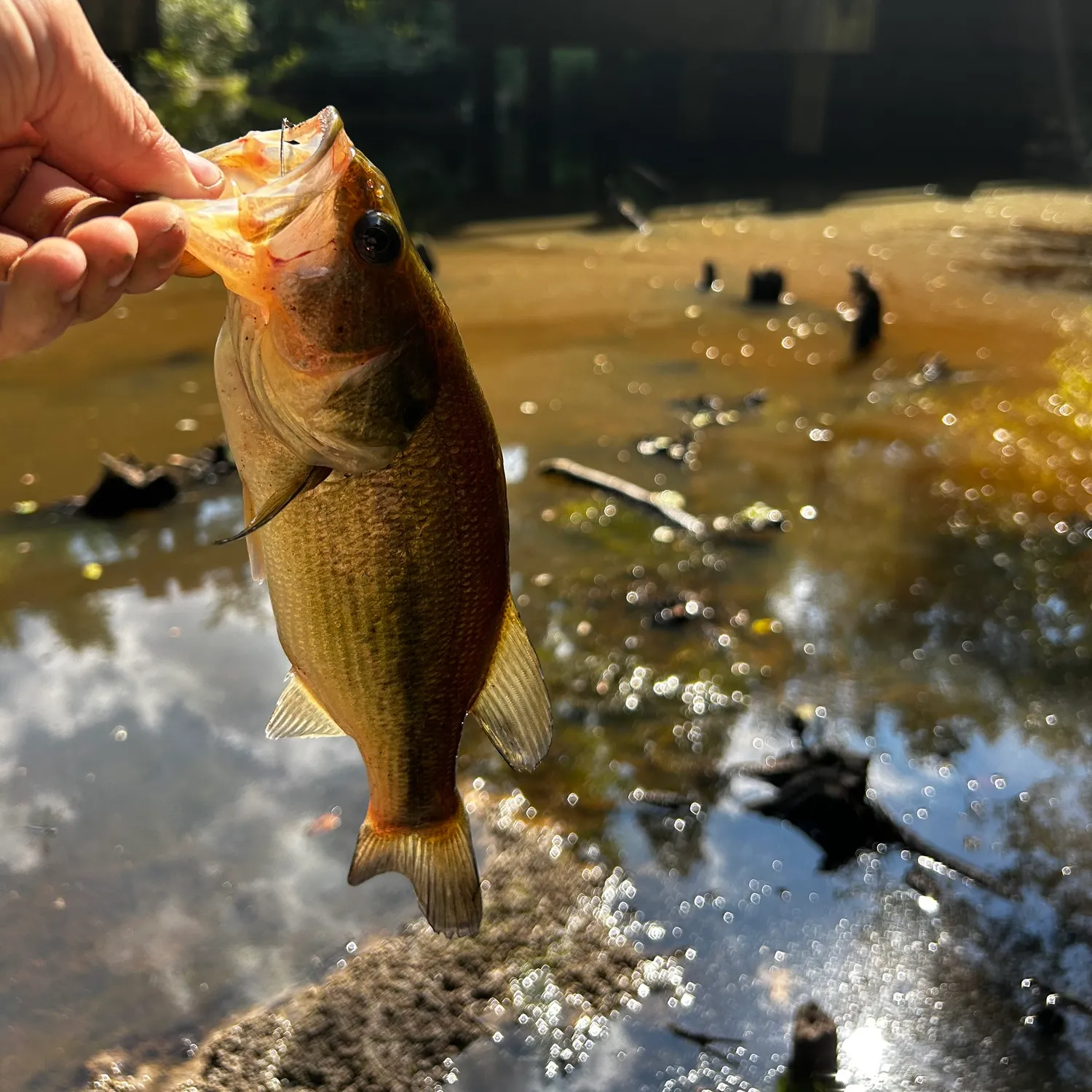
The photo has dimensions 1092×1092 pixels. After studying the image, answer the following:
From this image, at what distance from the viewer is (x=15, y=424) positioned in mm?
9531

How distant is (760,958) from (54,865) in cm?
314

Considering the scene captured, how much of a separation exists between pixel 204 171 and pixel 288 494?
81cm

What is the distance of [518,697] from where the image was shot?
2.14 m

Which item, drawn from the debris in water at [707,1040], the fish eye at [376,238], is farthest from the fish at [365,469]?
the debris in water at [707,1040]

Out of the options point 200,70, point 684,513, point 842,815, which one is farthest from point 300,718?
point 200,70

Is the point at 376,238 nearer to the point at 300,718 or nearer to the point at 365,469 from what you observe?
the point at 365,469

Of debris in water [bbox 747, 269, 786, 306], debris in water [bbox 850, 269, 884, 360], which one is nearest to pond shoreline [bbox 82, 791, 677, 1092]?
debris in water [bbox 850, 269, 884, 360]

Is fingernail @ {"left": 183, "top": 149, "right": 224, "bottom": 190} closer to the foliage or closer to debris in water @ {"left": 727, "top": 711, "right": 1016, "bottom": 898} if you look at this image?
debris in water @ {"left": 727, "top": 711, "right": 1016, "bottom": 898}

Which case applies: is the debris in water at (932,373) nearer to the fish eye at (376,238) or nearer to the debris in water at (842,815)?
the debris in water at (842,815)

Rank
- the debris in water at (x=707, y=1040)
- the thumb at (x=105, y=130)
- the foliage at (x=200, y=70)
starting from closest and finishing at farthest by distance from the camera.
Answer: the thumb at (x=105, y=130) → the debris in water at (x=707, y=1040) → the foliage at (x=200, y=70)

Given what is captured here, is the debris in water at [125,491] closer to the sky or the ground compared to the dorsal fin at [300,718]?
closer to the ground

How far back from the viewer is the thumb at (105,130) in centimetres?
200

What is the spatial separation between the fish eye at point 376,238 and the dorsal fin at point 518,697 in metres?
0.76

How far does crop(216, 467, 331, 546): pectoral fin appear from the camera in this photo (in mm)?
1765
